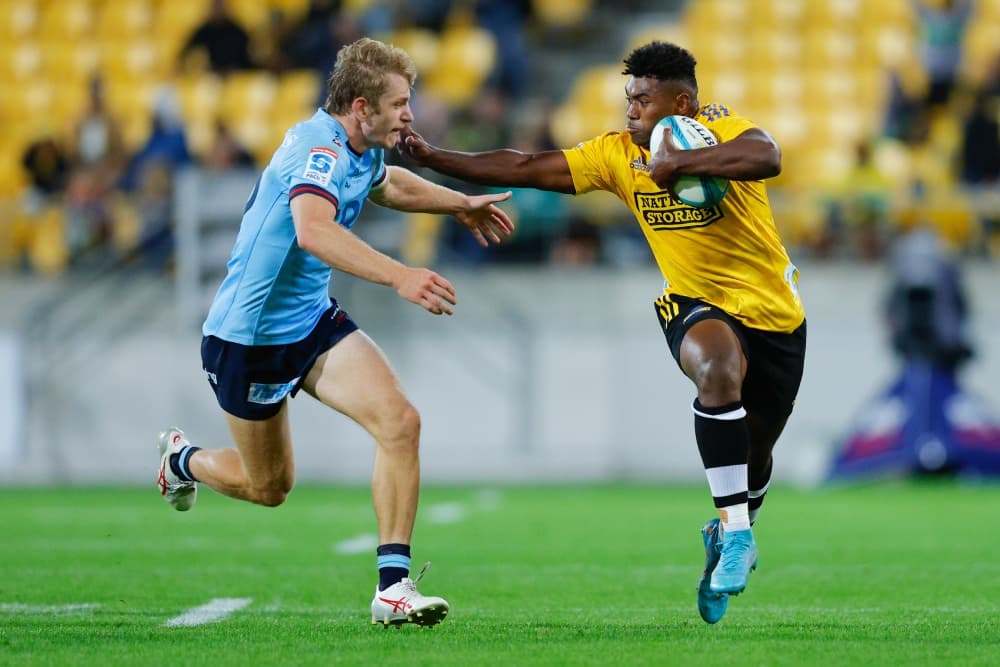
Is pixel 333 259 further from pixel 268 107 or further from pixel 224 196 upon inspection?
pixel 268 107

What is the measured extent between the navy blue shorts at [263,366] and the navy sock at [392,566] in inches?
32.9

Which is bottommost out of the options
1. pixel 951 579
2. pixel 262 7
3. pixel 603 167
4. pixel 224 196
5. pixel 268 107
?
pixel 951 579

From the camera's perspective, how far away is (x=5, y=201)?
1684 cm

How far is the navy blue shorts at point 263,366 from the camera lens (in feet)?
20.4

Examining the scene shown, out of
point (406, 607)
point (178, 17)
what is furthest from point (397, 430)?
point (178, 17)

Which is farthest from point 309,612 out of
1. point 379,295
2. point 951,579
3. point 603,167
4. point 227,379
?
point 379,295

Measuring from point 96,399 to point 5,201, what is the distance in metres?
2.48

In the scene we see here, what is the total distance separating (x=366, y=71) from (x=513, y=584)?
8.50 ft

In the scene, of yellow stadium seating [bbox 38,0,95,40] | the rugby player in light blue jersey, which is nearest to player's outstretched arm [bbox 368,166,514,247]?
the rugby player in light blue jersey

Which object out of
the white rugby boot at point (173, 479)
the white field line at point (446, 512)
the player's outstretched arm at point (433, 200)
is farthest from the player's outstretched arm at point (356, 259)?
the white field line at point (446, 512)

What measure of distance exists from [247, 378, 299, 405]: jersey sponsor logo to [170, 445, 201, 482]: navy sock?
840 millimetres

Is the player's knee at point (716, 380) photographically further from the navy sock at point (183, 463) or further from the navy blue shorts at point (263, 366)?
the navy sock at point (183, 463)

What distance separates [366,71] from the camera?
19.5 feet

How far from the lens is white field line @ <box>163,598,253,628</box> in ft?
19.3
